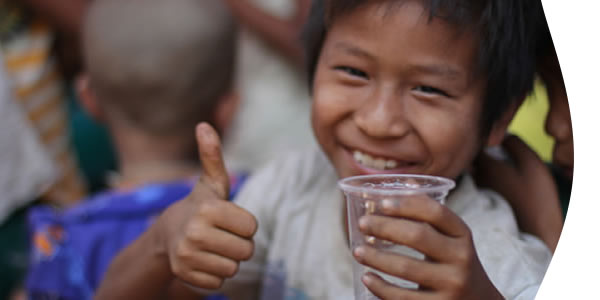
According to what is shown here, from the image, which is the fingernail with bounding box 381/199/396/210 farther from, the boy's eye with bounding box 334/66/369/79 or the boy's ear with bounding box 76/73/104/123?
the boy's ear with bounding box 76/73/104/123

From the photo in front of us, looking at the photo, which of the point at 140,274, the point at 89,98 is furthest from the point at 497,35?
the point at 89,98

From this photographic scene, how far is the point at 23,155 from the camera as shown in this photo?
8.23 feet

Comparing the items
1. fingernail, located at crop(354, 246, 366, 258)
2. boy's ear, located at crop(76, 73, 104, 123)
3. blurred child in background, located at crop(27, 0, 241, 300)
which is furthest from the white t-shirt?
boy's ear, located at crop(76, 73, 104, 123)

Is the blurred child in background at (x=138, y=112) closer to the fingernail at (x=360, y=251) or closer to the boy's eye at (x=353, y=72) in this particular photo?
the boy's eye at (x=353, y=72)

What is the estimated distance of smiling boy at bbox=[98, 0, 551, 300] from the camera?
1247 millimetres

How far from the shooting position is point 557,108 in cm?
150

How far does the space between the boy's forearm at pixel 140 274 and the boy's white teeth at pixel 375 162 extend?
1.46 feet

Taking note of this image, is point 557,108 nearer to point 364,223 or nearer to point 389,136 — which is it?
point 389,136

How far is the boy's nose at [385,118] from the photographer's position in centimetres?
128

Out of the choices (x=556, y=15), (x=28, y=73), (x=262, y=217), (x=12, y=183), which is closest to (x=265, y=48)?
(x=28, y=73)

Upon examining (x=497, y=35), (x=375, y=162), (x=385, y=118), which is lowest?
(x=375, y=162)

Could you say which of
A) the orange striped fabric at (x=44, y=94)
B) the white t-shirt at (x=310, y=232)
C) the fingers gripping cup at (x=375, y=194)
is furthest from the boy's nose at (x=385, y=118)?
the orange striped fabric at (x=44, y=94)

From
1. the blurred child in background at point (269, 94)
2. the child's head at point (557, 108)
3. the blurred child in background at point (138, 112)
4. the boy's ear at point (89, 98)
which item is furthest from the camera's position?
the blurred child in background at point (269, 94)

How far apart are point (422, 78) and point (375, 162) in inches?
7.7
